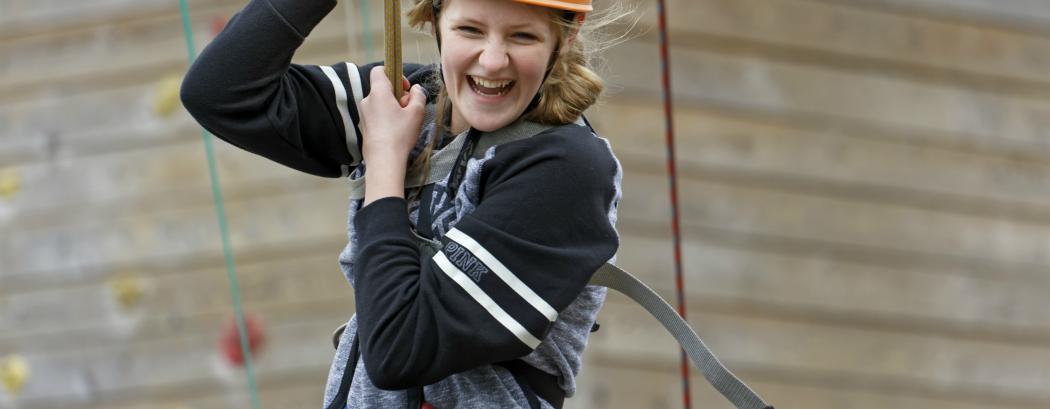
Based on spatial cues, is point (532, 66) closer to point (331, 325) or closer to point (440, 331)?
point (440, 331)

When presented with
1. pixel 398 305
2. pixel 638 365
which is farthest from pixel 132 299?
pixel 398 305

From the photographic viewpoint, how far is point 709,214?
→ 175 inches

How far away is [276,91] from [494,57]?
29 cm

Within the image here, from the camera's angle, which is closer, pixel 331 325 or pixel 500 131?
pixel 500 131

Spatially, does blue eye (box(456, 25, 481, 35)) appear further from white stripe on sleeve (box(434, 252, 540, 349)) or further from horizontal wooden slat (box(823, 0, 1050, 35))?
horizontal wooden slat (box(823, 0, 1050, 35))

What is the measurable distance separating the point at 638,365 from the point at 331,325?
0.95 m

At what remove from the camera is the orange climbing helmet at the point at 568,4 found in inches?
64.8

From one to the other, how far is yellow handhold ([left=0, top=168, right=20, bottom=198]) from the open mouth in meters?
3.67

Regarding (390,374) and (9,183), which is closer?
(390,374)

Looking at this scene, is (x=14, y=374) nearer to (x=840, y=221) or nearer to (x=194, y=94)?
(x=840, y=221)

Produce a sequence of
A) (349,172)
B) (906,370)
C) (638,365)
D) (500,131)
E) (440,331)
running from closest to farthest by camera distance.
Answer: (440,331)
(500,131)
(349,172)
(638,365)
(906,370)

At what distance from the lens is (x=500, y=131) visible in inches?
67.9

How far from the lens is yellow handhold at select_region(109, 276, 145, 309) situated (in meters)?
4.78

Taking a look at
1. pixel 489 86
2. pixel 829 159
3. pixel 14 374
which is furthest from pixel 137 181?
pixel 489 86
